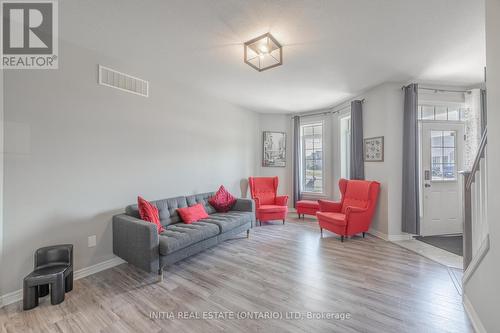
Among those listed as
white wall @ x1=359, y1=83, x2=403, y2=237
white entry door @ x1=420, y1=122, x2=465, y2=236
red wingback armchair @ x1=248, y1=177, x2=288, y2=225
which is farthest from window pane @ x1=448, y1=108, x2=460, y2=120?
red wingback armchair @ x1=248, y1=177, x2=288, y2=225

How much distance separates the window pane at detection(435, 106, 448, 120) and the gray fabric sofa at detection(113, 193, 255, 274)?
13.5 feet

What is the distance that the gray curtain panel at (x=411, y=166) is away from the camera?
3498 millimetres

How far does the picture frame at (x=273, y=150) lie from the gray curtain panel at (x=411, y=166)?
287 centimetres

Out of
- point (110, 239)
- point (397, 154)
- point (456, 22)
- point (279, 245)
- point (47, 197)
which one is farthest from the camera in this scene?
point (397, 154)

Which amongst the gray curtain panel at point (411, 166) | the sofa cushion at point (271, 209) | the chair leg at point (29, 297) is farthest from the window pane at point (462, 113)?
the chair leg at point (29, 297)

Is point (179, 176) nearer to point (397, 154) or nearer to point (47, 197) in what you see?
point (47, 197)

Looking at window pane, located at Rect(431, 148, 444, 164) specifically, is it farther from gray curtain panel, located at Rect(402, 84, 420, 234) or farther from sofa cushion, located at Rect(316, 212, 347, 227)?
sofa cushion, located at Rect(316, 212, 347, 227)

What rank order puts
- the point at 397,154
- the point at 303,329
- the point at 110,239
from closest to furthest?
the point at 303,329, the point at 110,239, the point at 397,154

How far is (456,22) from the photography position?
6.70ft

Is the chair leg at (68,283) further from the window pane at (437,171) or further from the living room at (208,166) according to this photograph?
the window pane at (437,171)

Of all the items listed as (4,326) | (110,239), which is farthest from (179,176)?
(4,326)

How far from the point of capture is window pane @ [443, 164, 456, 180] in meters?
3.81

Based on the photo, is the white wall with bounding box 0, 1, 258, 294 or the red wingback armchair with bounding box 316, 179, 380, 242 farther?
the red wingback armchair with bounding box 316, 179, 380, 242

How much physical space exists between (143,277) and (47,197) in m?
1.38
